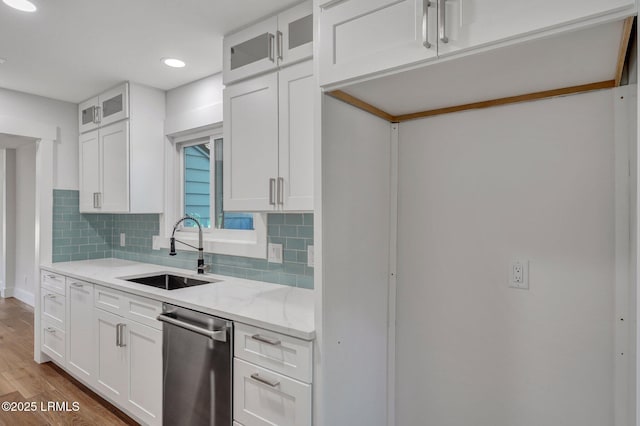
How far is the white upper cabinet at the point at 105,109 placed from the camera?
303 centimetres

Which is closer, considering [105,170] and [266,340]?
[266,340]

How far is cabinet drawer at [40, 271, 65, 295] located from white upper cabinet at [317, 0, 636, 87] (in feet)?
9.31

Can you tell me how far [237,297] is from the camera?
82.0 inches

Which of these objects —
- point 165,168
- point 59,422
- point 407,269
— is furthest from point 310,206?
point 59,422

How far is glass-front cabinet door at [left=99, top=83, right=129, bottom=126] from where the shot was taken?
3.01 metres

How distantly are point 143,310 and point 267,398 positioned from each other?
3.50 ft

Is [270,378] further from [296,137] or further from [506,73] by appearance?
[506,73]

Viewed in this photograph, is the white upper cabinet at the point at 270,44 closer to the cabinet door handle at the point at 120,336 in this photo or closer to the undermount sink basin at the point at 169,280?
the undermount sink basin at the point at 169,280

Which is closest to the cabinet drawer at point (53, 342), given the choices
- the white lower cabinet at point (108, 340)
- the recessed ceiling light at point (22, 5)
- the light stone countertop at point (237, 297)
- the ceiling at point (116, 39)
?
the white lower cabinet at point (108, 340)

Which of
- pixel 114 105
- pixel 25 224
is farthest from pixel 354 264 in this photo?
pixel 25 224

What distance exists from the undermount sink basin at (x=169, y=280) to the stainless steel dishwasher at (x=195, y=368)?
66 centimetres

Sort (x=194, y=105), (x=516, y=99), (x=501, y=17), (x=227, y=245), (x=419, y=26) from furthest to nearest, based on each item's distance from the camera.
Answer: (x=194, y=105)
(x=227, y=245)
(x=516, y=99)
(x=419, y=26)
(x=501, y=17)

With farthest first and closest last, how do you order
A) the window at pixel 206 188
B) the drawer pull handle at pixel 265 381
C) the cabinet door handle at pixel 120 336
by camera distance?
the window at pixel 206 188 < the cabinet door handle at pixel 120 336 < the drawer pull handle at pixel 265 381

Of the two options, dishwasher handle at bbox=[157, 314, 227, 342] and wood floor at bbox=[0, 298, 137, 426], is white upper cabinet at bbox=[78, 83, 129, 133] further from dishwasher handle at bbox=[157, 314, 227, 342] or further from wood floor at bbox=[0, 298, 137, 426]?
wood floor at bbox=[0, 298, 137, 426]
